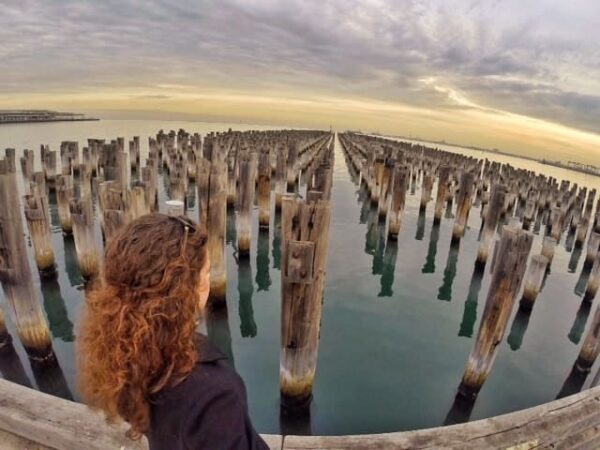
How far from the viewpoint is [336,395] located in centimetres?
580

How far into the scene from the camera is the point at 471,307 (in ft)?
30.8

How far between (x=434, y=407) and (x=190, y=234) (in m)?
5.75

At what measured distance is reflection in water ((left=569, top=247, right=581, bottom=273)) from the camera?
12.5 m

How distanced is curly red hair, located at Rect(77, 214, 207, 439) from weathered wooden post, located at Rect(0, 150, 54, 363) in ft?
14.6

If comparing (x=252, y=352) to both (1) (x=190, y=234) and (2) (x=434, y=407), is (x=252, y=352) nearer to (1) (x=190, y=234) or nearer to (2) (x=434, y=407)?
(2) (x=434, y=407)

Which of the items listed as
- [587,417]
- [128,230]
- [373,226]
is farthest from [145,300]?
[373,226]

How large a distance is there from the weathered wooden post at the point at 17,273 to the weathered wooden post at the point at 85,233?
1657 millimetres

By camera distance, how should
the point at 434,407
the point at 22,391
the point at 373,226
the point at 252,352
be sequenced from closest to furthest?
1. the point at 22,391
2. the point at 434,407
3. the point at 252,352
4. the point at 373,226

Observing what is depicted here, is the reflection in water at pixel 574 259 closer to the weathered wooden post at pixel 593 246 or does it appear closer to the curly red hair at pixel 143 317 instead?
the weathered wooden post at pixel 593 246

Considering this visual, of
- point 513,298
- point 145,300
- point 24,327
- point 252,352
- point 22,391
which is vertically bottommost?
point 252,352

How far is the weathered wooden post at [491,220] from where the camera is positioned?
31.1ft

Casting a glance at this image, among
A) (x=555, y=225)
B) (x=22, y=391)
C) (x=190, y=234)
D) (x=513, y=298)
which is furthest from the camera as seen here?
(x=555, y=225)

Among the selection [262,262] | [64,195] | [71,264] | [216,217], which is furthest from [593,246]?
[64,195]

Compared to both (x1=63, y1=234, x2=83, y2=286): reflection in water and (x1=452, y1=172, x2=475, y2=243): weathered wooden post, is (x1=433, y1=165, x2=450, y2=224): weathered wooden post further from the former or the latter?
(x1=63, y1=234, x2=83, y2=286): reflection in water
